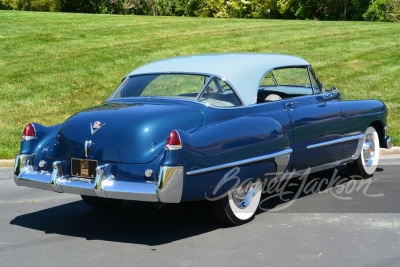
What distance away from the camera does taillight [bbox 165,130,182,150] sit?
548cm

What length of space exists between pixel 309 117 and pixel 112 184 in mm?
2648

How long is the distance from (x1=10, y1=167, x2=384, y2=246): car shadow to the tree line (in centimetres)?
4188

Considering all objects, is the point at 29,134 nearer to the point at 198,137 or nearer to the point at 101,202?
the point at 101,202

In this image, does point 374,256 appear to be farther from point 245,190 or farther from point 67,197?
point 67,197

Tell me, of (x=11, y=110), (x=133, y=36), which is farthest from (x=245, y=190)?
(x=133, y=36)

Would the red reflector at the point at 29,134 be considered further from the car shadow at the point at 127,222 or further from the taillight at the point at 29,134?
the car shadow at the point at 127,222

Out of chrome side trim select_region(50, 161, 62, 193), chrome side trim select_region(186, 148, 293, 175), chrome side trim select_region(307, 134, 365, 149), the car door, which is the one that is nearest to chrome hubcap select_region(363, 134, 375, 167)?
chrome side trim select_region(307, 134, 365, 149)

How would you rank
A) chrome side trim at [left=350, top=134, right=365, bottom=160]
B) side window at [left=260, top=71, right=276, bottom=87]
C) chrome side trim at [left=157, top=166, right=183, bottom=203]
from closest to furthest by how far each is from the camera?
chrome side trim at [left=157, top=166, right=183, bottom=203]
side window at [left=260, top=71, right=276, bottom=87]
chrome side trim at [left=350, top=134, right=365, bottom=160]

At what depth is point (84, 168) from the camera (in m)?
5.94

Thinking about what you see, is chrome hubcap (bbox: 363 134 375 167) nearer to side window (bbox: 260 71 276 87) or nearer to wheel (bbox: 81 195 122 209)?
side window (bbox: 260 71 276 87)

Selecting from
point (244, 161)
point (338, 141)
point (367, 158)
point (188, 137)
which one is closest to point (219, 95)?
point (244, 161)

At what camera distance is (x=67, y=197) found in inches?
312

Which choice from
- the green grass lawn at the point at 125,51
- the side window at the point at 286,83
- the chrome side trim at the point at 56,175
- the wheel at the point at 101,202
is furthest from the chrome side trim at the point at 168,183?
the green grass lawn at the point at 125,51

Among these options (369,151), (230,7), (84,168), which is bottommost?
(230,7)
